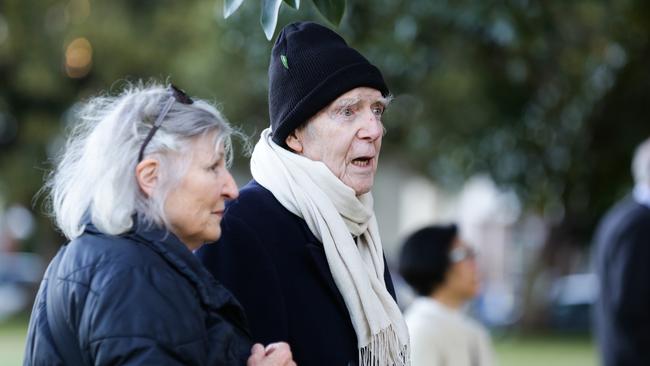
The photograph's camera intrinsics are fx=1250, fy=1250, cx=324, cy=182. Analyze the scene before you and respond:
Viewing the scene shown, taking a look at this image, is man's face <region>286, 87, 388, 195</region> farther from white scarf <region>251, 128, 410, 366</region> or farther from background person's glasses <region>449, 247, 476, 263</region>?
background person's glasses <region>449, 247, 476, 263</region>

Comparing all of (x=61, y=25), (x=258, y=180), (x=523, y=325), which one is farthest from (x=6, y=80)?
(x=258, y=180)

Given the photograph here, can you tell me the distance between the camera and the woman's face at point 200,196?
2.71 metres

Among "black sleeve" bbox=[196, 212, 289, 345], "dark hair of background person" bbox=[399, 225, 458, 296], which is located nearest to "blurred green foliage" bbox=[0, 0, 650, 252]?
"dark hair of background person" bbox=[399, 225, 458, 296]

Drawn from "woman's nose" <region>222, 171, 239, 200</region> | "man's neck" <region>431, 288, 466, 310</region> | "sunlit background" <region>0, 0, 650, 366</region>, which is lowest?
"woman's nose" <region>222, 171, 239, 200</region>

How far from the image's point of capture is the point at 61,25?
975 inches

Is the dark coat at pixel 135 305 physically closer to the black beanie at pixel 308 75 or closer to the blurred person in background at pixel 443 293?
the black beanie at pixel 308 75

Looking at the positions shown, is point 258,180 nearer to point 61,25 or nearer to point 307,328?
point 307,328

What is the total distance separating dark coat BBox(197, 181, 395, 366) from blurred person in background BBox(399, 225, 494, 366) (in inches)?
64.4

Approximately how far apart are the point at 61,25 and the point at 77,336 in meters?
23.0

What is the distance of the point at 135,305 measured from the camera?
2461mm

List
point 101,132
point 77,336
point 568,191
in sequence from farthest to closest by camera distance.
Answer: point 568,191 → point 101,132 → point 77,336

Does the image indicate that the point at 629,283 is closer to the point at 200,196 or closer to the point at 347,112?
the point at 347,112

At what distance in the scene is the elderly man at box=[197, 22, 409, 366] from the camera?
10.9 ft

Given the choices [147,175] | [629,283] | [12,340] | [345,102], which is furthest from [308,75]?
[12,340]
